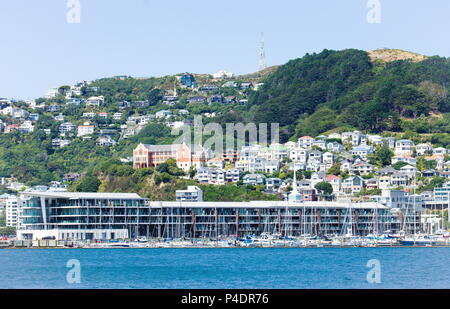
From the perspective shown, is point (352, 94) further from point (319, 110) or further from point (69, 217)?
point (69, 217)

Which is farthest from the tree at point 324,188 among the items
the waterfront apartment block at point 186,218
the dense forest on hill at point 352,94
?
the dense forest on hill at point 352,94

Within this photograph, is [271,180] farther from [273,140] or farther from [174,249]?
[174,249]

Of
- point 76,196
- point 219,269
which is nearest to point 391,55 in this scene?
point 76,196

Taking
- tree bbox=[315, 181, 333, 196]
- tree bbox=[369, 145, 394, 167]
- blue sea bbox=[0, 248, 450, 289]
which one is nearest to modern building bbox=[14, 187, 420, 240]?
blue sea bbox=[0, 248, 450, 289]

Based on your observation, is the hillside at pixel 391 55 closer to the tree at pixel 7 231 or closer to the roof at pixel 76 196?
the tree at pixel 7 231
